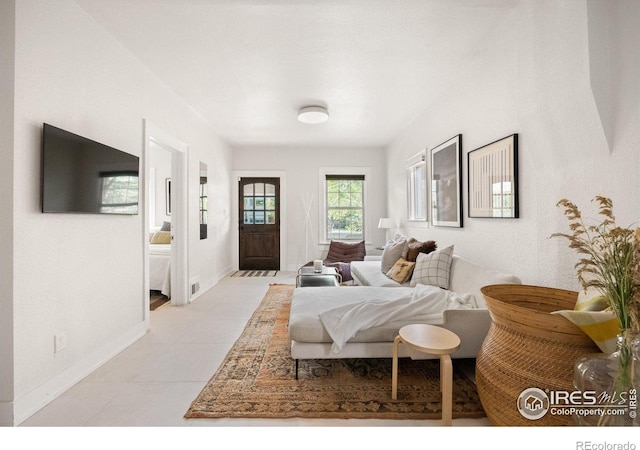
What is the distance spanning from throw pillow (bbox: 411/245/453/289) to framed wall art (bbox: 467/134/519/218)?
482 mm

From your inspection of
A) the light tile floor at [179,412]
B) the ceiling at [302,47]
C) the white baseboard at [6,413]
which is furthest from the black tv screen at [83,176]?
the light tile floor at [179,412]

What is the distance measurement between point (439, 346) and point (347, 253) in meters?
3.88

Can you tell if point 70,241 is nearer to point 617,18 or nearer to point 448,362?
point 448,362

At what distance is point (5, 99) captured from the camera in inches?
66.8

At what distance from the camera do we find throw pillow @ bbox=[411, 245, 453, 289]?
2910 millimetres

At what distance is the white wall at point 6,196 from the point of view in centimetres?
167

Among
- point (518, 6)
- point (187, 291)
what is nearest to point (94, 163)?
point (187, 291)

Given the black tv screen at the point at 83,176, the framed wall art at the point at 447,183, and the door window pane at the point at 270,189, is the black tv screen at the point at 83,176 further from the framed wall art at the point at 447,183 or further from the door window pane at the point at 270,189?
the door window pane at the point at 270,189

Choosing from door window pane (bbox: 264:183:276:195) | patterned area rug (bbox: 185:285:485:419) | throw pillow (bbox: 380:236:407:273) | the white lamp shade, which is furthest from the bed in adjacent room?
the white lamp shade

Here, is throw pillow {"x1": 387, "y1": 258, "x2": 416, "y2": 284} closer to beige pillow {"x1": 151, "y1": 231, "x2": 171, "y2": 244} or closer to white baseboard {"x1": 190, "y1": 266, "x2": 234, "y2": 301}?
white baseboard {"x1": 190, "y1": 266, "x2": 234, "y2": 301}

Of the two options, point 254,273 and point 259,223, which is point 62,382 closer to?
point 254,273

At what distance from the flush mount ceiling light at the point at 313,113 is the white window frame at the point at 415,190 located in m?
1.48

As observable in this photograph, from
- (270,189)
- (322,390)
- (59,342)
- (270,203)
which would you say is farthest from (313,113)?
(59,342)

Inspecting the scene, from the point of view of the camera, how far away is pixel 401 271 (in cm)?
344
